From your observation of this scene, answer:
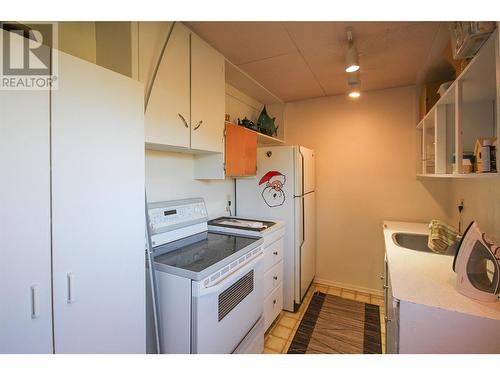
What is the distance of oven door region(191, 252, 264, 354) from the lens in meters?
1.21

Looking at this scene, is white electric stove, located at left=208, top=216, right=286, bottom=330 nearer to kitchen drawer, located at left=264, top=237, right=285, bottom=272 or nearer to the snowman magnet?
kitchen drawer, located at left=264, top=237, right=285, bottom=272

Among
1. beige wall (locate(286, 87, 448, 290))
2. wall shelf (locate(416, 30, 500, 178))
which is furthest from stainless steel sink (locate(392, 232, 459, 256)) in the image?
wall shelf (locate(416, 30, 500, 178))

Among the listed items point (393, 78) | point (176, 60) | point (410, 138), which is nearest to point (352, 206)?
point (410, 138)

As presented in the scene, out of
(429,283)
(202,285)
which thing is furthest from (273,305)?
(429,283)

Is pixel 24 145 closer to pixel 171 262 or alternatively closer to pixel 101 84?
pixel 101 84

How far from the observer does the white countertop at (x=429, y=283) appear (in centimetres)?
97

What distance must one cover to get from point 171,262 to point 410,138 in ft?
9.05

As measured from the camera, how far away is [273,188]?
2.50 m

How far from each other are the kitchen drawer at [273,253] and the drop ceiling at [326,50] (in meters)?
1.60

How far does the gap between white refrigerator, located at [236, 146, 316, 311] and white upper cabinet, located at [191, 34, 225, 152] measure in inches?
29.3

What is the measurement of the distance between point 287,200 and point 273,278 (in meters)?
0.77

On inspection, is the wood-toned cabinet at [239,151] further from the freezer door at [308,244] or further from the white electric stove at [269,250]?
the freezer door at [308,244]

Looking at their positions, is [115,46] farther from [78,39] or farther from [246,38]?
[246,38]

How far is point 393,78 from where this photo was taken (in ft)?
7.91
